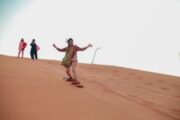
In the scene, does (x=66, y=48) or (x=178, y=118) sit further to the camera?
(x=66, y=48)

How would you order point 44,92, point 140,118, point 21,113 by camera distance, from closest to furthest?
1. point 21,113
2. point 140,118
3. point 44,92

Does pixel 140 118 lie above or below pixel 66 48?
below

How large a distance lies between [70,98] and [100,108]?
3.46 ft

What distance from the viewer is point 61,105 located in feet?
21.7

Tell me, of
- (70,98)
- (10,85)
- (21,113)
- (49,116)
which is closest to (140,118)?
(70,98)

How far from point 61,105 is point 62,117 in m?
0.96

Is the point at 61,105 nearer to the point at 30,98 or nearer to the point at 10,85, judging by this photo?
the point at 30,98

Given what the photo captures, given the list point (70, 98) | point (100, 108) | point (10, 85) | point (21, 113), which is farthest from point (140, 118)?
point (10, 85)

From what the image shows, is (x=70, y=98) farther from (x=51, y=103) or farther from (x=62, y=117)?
(x=62, y=117)

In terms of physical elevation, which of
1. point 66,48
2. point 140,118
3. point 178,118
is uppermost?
point 66,48

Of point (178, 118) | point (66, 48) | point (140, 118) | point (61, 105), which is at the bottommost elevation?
point (178, 118)

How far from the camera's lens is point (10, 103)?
5945mm

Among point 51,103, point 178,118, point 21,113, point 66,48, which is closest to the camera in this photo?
point 21,113

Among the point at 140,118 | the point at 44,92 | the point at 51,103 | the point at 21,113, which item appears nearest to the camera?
the point at 21,113
